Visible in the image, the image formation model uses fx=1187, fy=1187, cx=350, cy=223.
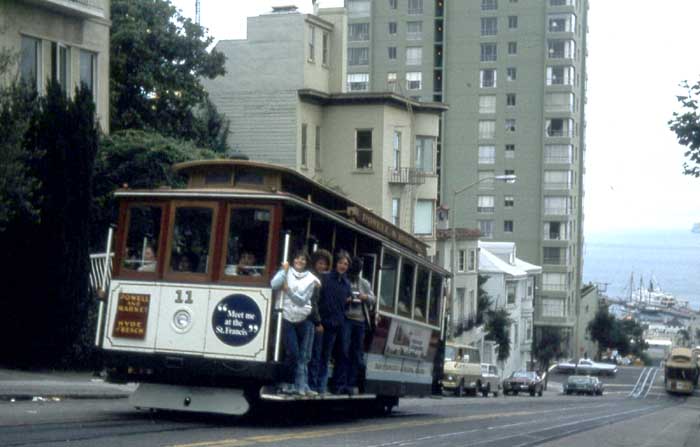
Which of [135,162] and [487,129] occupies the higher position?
[487,129]

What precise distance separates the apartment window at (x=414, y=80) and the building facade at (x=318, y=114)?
4060 centimetres

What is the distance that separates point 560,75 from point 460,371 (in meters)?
50.3

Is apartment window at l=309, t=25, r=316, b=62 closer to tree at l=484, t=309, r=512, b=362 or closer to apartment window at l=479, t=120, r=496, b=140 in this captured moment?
tree at l=484, t=309, r=512, b=362

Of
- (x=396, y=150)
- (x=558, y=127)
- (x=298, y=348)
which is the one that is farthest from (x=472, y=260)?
(x=298, y=348)

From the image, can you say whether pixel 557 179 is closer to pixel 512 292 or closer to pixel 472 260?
pixel 512 292

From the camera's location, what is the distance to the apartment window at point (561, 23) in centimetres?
9019

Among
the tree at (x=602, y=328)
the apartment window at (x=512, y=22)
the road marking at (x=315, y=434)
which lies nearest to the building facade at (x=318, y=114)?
the road marking at (x=315, y=434)

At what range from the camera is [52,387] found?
18.9m

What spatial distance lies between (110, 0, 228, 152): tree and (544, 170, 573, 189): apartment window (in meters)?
47.7

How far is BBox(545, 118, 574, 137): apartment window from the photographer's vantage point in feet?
298

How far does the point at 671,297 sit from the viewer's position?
19988 cm

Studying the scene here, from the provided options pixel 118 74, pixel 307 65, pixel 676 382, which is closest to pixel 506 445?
A: pixel 118 74

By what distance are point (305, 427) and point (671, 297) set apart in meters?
192

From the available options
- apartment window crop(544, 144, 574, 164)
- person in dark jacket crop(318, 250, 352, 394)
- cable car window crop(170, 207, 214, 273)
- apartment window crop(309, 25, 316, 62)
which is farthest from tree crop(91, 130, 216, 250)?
apartment window crop(544, 144, 574, 164)
